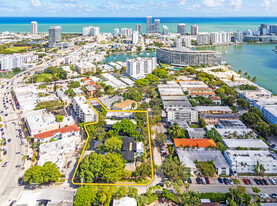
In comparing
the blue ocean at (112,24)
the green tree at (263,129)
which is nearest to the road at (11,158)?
the green tree at (263,129)

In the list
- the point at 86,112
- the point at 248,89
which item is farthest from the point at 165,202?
the point at 248,89

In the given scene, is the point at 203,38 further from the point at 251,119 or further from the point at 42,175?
the point at 42,175

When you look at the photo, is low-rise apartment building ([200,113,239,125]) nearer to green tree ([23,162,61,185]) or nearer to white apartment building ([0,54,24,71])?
green tree ([23,162,61,185])

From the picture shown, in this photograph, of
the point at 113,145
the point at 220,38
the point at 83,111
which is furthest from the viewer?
the point at 220,38

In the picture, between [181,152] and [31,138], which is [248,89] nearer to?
[181,152]

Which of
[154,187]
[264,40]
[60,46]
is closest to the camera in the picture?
[154,187]

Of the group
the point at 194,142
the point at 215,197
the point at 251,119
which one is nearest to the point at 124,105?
the point at 194,142

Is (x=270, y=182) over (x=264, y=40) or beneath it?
beneath
